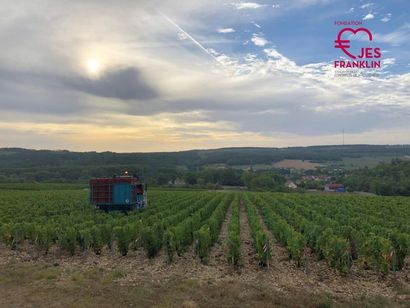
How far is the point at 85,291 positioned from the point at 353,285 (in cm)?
820

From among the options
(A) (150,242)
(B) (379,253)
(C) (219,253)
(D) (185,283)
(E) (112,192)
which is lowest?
(C) (219,253)

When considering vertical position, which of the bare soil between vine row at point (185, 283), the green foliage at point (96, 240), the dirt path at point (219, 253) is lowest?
the dirt path at point (219, 253)

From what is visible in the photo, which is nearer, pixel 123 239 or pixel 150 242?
pixel 150 242

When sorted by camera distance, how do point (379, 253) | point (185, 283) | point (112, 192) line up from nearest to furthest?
point (185, 283), point (379, 253), point (112, 192)

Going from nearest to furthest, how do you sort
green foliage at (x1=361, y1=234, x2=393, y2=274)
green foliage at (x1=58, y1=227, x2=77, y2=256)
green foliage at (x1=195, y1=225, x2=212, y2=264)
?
green foliage at (x1=361, y1=234, x2=393, y2=274)
green foliage at (x1=195, y1=225, x2=212, y2=264)
green foliage at (x1=58, y1=227, x2=77, y2=256)

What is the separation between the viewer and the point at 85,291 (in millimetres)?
11633

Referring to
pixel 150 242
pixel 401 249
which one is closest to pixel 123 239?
pixel 150 242

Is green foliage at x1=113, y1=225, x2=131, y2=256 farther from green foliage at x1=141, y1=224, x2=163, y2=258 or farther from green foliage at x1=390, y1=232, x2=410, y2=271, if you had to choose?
green foliage at x1=390, y1=232, x2=410, y2=271

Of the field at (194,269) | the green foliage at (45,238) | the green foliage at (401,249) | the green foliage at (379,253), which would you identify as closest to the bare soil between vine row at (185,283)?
the field at (194,269)

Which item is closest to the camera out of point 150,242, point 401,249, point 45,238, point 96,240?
point 401,249

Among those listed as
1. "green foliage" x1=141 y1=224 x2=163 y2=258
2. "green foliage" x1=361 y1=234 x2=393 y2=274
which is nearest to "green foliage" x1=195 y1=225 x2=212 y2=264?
"green foliage" x1=141 y1=224 x2=163 y2=258

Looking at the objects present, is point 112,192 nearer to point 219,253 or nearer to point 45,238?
point 45,238

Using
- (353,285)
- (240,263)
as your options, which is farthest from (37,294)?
(353,285)

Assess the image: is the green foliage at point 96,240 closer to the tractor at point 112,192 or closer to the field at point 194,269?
the field at point 194,269
